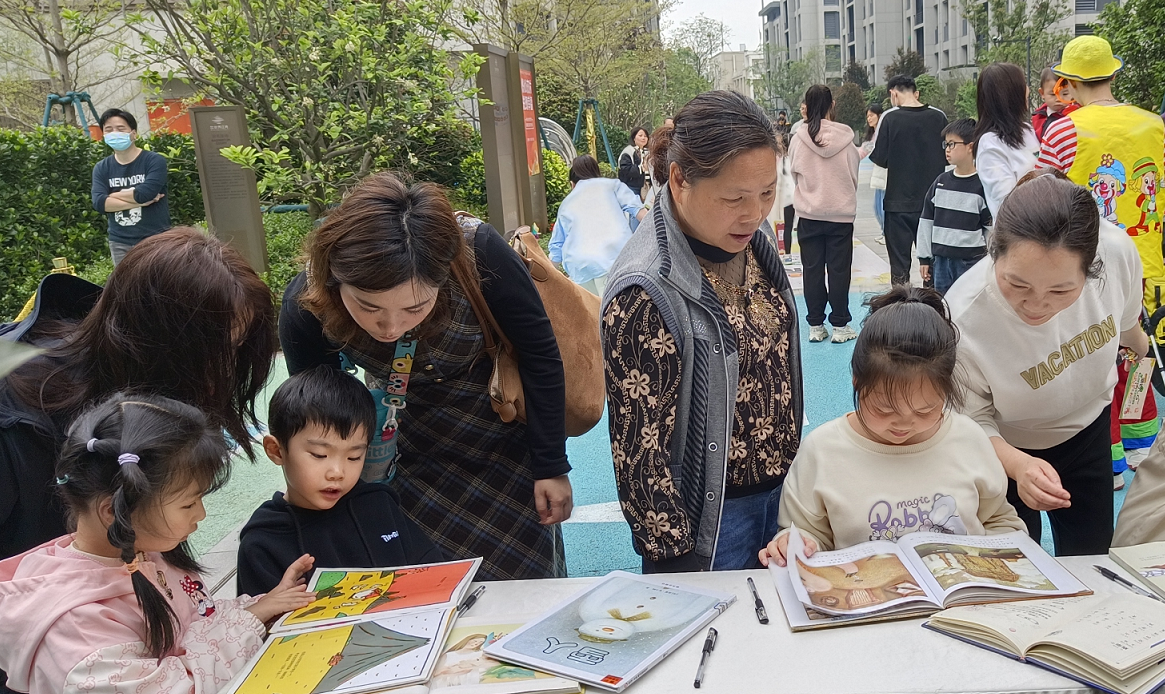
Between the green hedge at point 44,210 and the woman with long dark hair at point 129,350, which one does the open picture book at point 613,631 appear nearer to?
the woman with long dark hair at point 129,350

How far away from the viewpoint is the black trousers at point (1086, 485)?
7.52 ft

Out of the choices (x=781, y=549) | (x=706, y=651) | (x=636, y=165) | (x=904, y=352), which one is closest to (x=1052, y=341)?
(x=904, y=352)

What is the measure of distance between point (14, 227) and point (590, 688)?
8.92 m

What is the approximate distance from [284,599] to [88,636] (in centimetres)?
41

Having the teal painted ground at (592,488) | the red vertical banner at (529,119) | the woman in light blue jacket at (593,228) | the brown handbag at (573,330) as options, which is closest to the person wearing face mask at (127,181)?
the teal painted ground at (592,488)

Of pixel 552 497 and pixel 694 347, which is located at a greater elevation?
pixel 694 347

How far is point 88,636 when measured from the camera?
1480mm

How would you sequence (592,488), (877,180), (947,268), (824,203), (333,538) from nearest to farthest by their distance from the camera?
1. (333,538)
2. (592,488)
3. (947,268)
4. (824,203)
5. (877,180)

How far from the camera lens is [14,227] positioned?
854 cm

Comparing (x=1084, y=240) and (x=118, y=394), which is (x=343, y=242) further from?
(x=1084, y=240)

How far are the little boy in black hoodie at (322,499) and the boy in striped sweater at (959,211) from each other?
4094mm

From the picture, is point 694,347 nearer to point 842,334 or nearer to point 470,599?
point 470,599

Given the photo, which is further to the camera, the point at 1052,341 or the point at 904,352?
the point at 1052,341

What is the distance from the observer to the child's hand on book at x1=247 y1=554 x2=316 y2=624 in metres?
1.82
